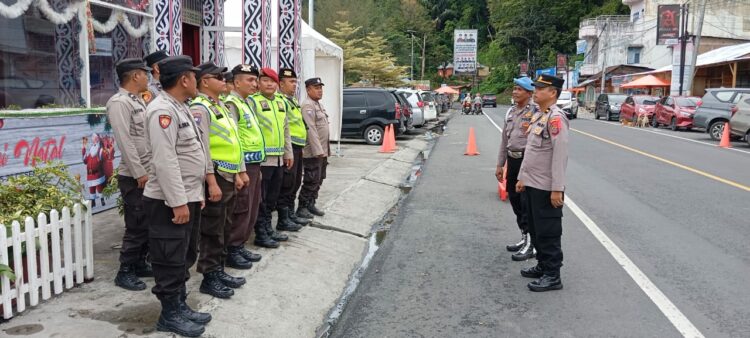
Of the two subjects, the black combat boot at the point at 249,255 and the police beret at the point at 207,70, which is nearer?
the police beret at the point at 207,70

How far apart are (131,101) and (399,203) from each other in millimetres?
5428

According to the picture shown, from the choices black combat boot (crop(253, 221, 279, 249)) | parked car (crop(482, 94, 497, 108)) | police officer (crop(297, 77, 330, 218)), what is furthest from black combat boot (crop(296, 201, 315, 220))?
parked car (crop(482, 94, 497, 108))

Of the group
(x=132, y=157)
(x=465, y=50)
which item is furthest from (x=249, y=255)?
(x=465, y=50)

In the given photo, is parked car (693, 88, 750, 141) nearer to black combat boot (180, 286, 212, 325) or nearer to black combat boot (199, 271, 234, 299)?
black combat boot (199, 271, 234, 299)

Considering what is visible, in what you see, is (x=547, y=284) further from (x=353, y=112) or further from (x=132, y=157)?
(x=353, y=112)

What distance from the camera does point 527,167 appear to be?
17.5 feet

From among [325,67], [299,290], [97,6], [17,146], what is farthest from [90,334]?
[325,67]

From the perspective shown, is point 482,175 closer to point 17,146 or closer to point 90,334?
point 17,146

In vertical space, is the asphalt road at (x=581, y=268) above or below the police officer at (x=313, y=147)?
below

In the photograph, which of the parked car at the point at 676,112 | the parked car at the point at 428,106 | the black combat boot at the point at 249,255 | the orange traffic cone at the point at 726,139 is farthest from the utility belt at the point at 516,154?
the parked car at the point at 428,106

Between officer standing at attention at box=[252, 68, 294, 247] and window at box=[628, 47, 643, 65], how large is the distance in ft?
180

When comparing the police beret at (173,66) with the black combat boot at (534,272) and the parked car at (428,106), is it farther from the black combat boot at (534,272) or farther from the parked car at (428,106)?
the parked car at (428,106)

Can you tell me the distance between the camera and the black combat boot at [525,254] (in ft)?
20.4

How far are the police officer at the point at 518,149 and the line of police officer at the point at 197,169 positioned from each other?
231cm
